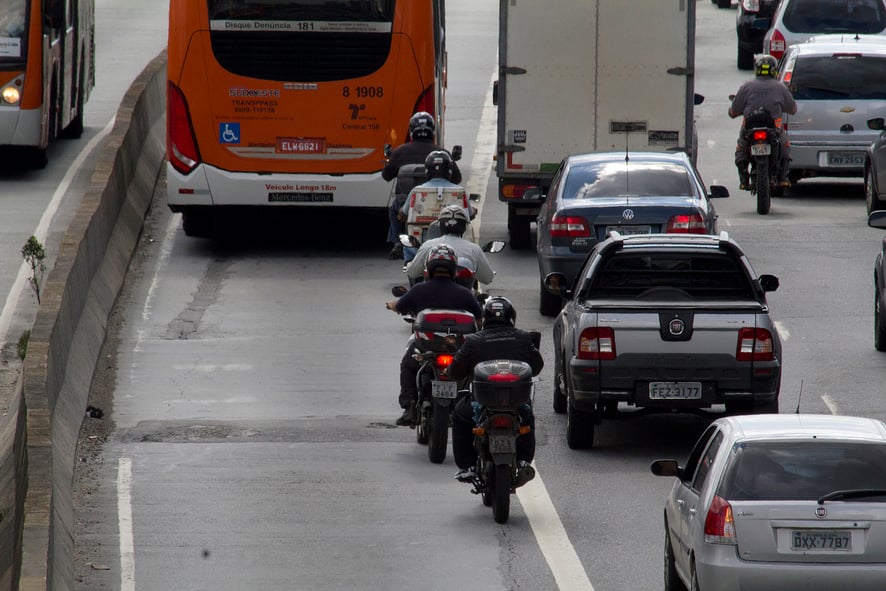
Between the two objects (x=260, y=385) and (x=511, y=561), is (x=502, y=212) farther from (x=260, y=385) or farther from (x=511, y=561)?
(x=511, y=561)

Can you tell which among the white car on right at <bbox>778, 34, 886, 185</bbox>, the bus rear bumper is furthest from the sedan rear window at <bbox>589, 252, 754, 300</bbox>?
the white car on right at <bbox>778, 34, 886, 185</bbox>

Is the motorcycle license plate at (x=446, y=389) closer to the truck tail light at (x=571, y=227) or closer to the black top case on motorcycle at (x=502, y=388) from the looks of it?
the black top case on motorcycle at (x=502, y=388)

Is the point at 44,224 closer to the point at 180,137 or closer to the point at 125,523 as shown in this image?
the point at 180,137

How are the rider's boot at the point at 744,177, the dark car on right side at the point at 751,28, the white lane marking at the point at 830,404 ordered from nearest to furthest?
the white lane marking at the point at 830,404, the rider's boot at the point at 744,177, the dark car on right side at the point at 751,28

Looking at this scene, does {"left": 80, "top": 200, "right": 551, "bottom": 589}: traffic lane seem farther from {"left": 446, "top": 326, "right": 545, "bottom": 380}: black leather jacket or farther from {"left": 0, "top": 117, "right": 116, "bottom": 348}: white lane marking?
{"left": 0, "top": 117, "right": 116, "bottom": 348}: white lane marking

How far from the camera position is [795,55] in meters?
29.4

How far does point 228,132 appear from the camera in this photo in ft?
80.3

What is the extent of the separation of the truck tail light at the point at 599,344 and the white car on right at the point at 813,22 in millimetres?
21677

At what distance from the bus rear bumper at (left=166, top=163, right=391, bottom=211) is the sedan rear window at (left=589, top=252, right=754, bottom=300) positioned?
8916 mm

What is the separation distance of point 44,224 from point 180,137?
2.46 meters

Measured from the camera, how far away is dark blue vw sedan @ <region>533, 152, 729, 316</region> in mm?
20156

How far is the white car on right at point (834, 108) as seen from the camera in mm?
28000

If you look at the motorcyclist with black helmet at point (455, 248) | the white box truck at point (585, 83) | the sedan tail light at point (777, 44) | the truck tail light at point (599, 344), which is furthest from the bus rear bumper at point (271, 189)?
the sedan tail light at point (777, 44)

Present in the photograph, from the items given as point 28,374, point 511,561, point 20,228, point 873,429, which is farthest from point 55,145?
point 873,429
